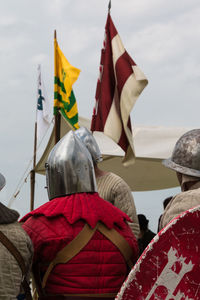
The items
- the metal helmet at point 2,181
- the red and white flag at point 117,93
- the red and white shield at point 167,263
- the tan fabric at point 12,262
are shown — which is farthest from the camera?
the red and white flag at point 117,93

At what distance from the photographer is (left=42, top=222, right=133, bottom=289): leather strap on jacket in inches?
119

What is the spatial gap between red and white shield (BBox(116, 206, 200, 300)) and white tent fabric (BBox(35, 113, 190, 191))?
765cm

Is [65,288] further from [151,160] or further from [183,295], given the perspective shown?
[151,160]

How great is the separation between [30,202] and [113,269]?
6.02 m

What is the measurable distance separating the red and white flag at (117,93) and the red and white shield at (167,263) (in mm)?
3620

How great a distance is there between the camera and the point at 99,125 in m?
5.84

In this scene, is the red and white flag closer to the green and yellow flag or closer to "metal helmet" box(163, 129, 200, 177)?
the green and yellow flag

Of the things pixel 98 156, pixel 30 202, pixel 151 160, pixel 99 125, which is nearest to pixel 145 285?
pixel 98 156

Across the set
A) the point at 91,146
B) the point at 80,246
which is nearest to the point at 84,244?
the point at 80,246

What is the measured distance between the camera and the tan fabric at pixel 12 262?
109 inches

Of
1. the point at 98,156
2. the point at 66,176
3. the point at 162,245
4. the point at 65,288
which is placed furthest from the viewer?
the point at 98,156

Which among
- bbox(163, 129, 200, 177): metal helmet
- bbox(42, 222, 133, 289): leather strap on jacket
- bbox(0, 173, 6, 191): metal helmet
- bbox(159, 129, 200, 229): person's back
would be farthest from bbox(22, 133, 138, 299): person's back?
bbox(163, 129, 200, 177): metal helmet

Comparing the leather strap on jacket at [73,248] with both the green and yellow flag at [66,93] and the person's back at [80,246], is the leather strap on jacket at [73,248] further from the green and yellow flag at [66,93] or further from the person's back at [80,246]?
the green and yellow flag at [66,93]

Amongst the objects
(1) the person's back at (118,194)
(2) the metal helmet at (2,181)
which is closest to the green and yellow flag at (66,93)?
(1) the person's back at (118,194)
